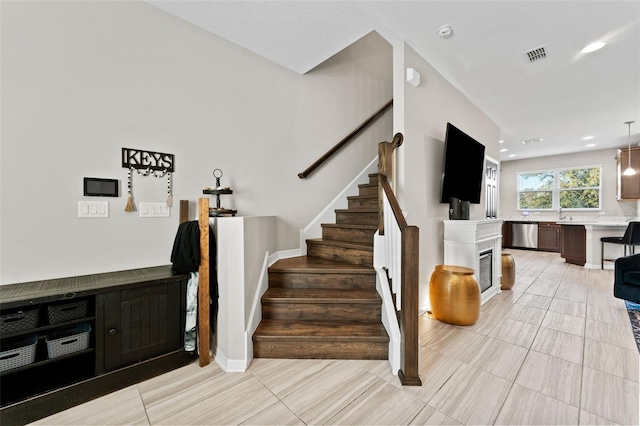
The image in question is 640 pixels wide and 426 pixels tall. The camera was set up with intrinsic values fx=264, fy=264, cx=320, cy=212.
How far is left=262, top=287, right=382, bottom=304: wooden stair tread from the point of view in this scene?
230cm

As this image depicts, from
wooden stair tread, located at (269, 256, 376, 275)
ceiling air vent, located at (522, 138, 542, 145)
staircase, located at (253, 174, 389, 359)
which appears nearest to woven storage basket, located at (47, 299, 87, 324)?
staircase, located at (253, 174, 389, 359)

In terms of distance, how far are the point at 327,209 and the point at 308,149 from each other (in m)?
0.84

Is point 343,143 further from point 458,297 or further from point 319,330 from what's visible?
point 319,330

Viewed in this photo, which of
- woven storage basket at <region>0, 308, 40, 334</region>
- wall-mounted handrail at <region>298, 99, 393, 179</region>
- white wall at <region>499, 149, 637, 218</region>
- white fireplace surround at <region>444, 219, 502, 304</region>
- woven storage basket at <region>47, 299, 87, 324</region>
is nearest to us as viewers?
woven storage basket at <region>0, 308, 40, 334</region>

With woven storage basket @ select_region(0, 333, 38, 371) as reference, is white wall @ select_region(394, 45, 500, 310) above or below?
above

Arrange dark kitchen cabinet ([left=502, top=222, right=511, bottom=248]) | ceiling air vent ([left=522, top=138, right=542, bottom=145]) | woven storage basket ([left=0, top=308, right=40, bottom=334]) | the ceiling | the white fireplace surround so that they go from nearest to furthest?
woven storage basket ([left=0, top=308, right=40, bottom=334]) < the ceiling < the white fireplace surround < ceiling air vent ([left=522, top=138, right=542, bottom=145]) < dark kitchen cabinet ([left=502, top=222, right=511, bottom=248])

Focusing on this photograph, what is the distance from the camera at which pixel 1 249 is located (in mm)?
1664

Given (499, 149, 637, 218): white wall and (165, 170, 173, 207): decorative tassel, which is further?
(499, 149, 637, 218): white wall

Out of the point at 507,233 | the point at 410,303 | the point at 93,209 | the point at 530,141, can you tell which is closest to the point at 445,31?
the point at 410,303

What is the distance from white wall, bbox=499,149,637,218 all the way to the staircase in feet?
25.8

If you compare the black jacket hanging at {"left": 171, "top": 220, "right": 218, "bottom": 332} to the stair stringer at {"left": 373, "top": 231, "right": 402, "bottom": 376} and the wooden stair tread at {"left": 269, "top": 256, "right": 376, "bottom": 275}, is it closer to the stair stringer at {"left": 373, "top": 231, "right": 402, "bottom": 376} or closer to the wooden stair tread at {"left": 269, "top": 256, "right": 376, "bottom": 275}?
the wooden stair tread at {"left": 269, "top": 256, "right": 376, "bottom": 275}

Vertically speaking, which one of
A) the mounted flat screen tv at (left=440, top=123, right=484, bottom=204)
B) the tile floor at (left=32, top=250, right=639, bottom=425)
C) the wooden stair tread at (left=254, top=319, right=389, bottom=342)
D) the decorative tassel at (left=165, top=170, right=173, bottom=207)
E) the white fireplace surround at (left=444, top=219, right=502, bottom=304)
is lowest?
the tile floor at (left=32, top=250, right=639, bottom=425)

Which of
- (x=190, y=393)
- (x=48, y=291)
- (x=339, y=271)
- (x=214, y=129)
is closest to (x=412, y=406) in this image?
(x=339, y=271)

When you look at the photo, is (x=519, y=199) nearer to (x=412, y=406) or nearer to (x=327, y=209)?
(x=327, y=209)
